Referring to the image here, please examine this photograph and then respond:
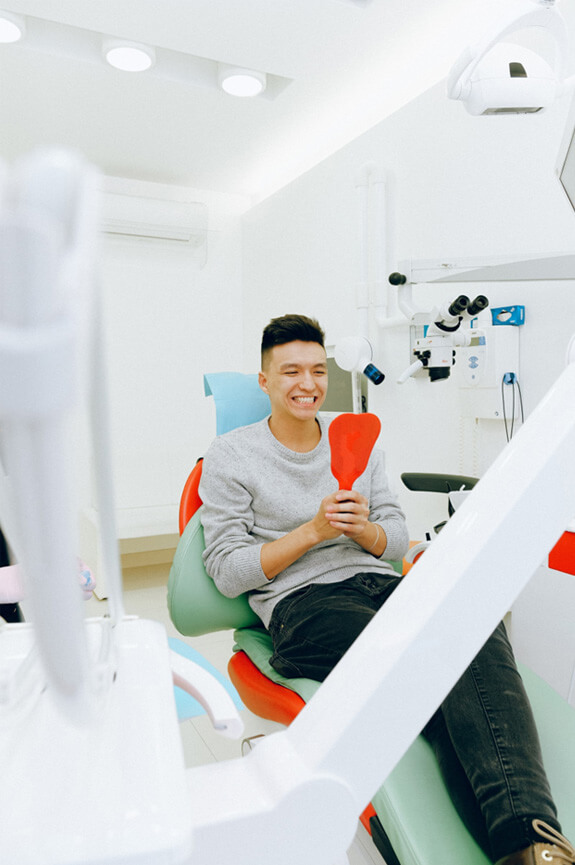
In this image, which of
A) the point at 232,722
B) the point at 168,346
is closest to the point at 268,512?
the point at 232,722

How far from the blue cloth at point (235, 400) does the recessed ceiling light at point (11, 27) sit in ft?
6.11

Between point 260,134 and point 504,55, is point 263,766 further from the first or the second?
point 260,134

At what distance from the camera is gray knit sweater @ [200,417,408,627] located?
149 cm

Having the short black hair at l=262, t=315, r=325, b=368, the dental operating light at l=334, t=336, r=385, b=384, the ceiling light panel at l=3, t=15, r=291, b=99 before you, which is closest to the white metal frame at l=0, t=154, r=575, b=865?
the short black hair at l=262, t=315, r=325, b=368

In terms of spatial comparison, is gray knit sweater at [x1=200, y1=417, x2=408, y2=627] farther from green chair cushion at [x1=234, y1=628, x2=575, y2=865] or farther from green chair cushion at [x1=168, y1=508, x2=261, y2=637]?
green chair cushion at [x1=234, y1=628, x2=575, y2=865]

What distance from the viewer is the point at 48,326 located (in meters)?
0.16

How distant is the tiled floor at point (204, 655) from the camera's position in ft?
4.66

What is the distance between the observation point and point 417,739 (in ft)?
3.51

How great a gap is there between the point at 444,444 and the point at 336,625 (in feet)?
4.89

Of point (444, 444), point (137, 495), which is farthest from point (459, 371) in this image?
point (137, 495)

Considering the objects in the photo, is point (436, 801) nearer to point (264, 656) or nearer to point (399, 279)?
point (264, 656)

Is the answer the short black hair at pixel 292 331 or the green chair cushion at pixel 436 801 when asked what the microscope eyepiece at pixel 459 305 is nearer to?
the short black hair at pixel 292 331

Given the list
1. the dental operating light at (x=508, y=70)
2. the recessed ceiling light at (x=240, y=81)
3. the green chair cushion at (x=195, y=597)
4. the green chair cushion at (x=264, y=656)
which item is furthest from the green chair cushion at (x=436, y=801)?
the recessed ceiling light at (x=240, y=81)

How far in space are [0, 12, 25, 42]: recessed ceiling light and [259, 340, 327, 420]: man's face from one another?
1.94 metres
